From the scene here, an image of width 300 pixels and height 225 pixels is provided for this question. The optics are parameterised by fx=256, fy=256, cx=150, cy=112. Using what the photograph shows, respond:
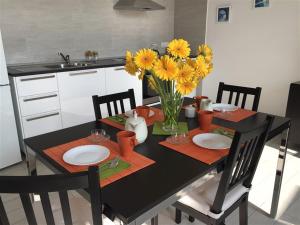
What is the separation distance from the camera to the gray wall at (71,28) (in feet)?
9.56

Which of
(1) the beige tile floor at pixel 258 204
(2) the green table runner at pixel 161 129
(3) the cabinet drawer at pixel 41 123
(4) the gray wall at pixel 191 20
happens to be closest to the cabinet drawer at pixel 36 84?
(3) the cabinet drawer at pixel 41 123

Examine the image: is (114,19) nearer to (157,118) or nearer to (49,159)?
(157,118)

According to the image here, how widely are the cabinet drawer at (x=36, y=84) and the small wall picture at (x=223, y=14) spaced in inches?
102

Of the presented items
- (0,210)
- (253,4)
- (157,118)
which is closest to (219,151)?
(157,118)

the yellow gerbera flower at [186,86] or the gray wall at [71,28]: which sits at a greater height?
A: the gray wall at [71,28]

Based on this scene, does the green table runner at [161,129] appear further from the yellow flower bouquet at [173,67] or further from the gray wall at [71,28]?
the gray wall at [71,28]

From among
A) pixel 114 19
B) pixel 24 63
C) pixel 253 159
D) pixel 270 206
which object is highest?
pixel 114 19

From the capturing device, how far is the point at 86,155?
4.08 feet

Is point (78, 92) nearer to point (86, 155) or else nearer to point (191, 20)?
point (86, 155)

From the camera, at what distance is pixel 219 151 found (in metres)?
1.26

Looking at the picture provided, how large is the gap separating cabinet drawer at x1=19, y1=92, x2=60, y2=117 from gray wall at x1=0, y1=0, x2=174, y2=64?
72 centimetres

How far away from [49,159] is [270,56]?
10.4ft

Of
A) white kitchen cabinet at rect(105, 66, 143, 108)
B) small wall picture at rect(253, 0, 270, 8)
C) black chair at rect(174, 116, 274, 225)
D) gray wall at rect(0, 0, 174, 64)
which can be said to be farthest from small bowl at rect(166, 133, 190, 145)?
small wall picture at rect(253, 0, 270, 8)

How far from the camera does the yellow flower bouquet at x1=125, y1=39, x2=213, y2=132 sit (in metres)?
1.25
